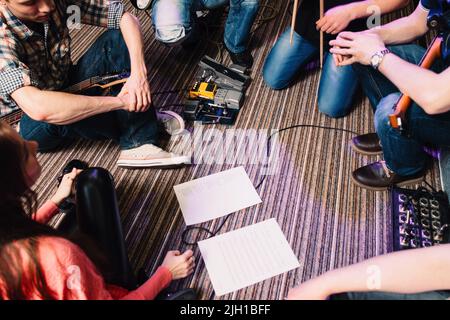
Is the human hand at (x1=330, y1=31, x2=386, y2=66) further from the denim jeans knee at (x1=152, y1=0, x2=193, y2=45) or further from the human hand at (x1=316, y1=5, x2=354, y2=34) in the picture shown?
the denim jeans knee at (x1=152, y1=0, x2=193, y2=45)

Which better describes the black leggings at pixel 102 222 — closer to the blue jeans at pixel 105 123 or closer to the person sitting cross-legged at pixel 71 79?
the person sitting cross-legged at pixel 71 79

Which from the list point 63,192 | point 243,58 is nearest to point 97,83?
point 63,192

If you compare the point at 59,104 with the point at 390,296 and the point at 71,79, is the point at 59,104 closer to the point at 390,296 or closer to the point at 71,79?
the point at 71,79

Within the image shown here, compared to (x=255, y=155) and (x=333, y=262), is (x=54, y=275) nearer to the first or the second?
(x=333, y=262)

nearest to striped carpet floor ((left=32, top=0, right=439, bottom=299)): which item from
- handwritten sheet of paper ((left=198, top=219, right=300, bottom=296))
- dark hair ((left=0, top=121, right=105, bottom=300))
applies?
handwritten sheet of paper ((left=198, top=219, right=300, bottom=296))

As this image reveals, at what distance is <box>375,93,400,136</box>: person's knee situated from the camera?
1297mm

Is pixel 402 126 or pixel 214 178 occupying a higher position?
pixel 402 126

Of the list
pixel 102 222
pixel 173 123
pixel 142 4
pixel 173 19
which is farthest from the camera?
pixel 142 4

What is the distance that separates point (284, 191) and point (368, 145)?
401 mm

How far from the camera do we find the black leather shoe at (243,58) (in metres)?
2.02

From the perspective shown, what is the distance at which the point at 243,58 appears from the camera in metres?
2.02

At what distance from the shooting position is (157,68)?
2098 millimetres
